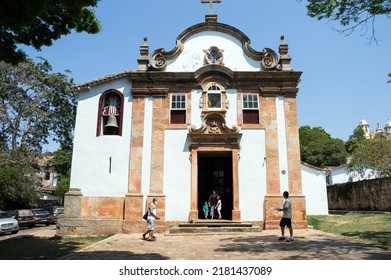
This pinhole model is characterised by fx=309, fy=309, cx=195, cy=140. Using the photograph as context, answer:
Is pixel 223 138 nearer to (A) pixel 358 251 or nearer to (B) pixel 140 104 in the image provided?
(B) pixel 140 104

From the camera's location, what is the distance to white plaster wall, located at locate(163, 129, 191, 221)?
13.7 m

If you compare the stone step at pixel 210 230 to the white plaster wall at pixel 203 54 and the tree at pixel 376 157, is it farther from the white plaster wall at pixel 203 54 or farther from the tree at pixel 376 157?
the tree at pixel 376 157

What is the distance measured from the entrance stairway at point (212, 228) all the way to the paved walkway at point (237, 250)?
4.83 feet

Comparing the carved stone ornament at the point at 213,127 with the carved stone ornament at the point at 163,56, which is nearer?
the carved stone ornament at the point at 213,127

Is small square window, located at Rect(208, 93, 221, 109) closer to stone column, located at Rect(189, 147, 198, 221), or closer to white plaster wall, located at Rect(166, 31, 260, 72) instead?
white plaster wall, located at Rect(166, 31, 260, 72)

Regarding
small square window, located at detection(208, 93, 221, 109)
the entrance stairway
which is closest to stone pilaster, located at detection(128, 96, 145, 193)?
the entrance stairway

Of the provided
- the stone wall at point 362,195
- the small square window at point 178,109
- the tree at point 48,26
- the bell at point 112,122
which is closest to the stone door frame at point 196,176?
the small square window at point 178,109

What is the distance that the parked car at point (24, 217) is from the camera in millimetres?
22172

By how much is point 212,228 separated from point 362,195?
16.2 metres

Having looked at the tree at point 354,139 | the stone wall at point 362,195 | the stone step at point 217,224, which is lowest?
the stone step at point 217,224

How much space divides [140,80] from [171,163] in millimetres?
4314

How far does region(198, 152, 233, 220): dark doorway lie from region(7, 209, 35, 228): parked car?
14937 millimetres

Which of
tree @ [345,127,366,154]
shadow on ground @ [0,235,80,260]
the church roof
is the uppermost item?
tree @ [345,127,366,154]

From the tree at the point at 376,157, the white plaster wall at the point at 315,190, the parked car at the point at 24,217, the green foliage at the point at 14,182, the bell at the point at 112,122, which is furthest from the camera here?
the tree at the point at 376,157
